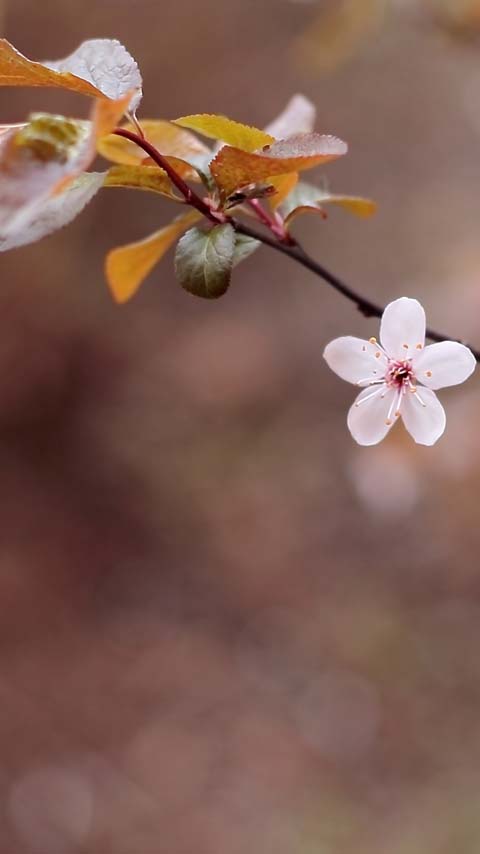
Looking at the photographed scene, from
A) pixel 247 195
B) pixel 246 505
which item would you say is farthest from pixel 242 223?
pixel 246 505

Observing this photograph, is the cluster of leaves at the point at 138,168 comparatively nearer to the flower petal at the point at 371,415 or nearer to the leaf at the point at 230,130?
the leaf at the point at 230,130

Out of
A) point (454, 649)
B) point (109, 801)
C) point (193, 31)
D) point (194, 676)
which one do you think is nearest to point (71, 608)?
point (194, 676)

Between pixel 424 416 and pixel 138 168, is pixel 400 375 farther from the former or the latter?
pixel 138 168

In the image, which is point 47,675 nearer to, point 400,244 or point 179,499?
point 179,499

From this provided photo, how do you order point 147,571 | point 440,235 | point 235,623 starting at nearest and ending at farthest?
1. point 235,623
2. point 147,571
3. point 440,235

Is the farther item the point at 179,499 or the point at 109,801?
the point at 179,499

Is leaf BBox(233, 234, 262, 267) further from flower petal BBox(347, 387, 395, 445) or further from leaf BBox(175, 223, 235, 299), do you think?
flower petal BBox(347, 387, 395, 445)

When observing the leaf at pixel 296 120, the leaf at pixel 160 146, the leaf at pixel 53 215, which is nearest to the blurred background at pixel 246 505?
the leaf at pixel 296 120
